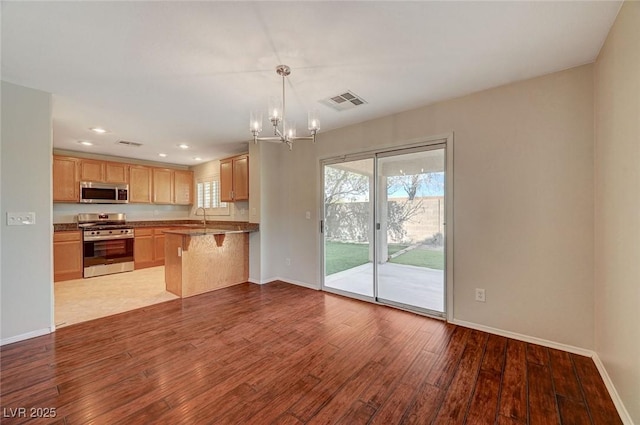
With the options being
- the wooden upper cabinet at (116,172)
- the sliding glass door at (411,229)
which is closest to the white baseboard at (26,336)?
the wooden upper cabinet at (116,172)

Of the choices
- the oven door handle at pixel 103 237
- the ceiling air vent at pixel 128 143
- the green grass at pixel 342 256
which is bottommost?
the green grass at pixel 342 256

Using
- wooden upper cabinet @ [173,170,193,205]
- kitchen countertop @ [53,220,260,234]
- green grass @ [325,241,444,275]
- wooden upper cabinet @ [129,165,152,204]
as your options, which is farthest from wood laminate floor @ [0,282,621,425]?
wooden upper cabinet @ [173,170,193,205]

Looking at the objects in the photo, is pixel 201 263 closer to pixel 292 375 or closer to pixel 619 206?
pixel 292 375

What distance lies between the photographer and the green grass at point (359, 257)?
3.23 meters

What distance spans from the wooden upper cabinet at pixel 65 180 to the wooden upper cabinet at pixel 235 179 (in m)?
2.70

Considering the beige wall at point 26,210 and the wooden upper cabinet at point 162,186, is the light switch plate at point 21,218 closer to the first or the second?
the beige wall at point 26,210

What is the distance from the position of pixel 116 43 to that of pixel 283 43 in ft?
4.04

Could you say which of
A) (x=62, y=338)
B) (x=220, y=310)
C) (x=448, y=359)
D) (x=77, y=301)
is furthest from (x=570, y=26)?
(x=77, y=301)

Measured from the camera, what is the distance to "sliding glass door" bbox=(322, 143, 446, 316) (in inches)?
124

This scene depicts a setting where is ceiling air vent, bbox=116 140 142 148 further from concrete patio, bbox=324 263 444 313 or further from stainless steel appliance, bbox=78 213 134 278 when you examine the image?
concrete patio, bbox=324 263 444 313

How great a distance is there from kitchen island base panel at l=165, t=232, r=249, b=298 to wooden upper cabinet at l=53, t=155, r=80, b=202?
256 cm

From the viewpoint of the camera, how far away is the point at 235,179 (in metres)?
5.09

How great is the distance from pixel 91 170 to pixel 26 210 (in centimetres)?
320

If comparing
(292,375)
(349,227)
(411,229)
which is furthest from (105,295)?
(411,229)
